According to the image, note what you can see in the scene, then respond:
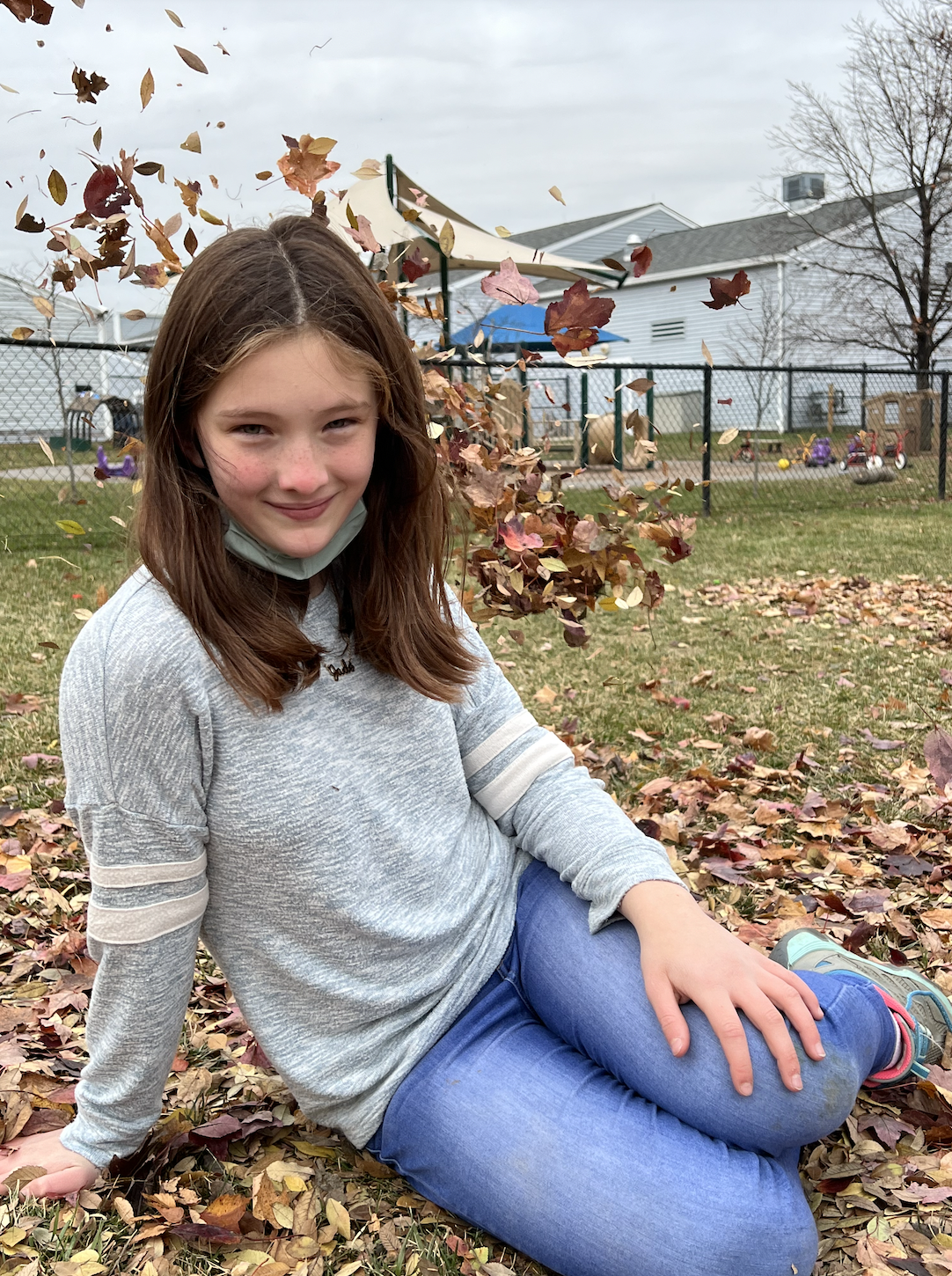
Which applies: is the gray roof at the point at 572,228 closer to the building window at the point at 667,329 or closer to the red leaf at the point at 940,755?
the building window at the point at 667,329

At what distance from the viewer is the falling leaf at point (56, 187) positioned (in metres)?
2.03

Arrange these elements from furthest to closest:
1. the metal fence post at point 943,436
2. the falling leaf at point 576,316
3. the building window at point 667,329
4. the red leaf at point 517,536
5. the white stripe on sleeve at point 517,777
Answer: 1. the building window at point 667,329
2. the metal fence post at point 943,436
3. the red leaf at point 517,536
4. the falling leaf at point 576,316
5. the white stripe on sleeve at point 517,777

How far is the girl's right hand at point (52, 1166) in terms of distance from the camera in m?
1.53

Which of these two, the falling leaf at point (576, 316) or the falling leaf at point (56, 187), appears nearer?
the falling leaf at point (56, 187)

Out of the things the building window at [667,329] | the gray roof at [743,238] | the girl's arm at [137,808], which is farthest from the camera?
the building window at [667,329]

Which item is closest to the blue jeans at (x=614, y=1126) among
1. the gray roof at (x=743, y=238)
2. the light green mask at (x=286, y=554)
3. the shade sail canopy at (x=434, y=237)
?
the light green mask at (x=286, y=554)

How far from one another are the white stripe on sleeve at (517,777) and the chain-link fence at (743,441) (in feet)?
3.37

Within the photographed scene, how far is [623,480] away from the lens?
113 inches

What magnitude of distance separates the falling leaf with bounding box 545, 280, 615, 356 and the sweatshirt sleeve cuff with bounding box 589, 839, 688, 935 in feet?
3.87

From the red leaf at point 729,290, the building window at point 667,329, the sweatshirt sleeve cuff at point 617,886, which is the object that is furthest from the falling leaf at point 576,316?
the building window at point 667,329

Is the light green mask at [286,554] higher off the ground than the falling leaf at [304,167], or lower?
lower

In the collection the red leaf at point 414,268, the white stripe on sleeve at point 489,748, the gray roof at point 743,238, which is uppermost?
the gray roof at point 743,238

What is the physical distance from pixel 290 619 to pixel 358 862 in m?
0.34

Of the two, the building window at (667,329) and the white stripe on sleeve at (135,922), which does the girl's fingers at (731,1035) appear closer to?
the white stripe on sleeve at (135,922)
